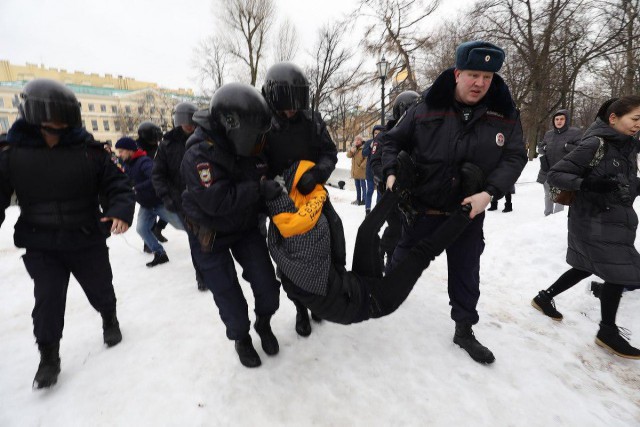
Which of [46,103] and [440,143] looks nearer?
[46,103]

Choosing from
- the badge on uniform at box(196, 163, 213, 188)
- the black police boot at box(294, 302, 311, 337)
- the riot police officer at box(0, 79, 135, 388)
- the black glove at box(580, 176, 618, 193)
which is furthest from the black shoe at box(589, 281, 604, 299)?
the riot police officer at box(0, 79, 135, 388)

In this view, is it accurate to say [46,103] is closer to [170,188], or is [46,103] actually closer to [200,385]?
[170,188]

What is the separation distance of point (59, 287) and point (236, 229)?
1.30 metres

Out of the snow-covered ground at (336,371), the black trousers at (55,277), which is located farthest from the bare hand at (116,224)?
the snow-covered ground at (336,371)

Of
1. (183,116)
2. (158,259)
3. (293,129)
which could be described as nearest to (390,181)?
(293,129)

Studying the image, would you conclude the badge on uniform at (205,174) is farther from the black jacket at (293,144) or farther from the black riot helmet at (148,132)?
the black riot helmet at (148,132)

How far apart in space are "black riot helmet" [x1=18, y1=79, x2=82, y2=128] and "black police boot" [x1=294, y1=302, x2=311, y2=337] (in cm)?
206

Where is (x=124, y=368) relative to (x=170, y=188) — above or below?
below

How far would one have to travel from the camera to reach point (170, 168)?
10.6 ft

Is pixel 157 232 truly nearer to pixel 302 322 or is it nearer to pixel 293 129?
pixel 302 322

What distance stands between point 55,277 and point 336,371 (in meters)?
2.01

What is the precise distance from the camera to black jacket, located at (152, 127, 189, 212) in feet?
10.5

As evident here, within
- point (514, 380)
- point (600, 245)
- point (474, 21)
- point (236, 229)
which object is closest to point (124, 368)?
point (236, 229)

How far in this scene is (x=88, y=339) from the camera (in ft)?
8.57
